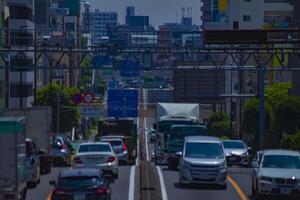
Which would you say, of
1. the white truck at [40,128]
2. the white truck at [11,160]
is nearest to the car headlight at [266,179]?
the white truck at [11,160]

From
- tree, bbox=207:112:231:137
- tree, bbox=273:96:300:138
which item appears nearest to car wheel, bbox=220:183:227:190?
tree, bbox=273:96:300:138

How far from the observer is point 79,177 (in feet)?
84.1

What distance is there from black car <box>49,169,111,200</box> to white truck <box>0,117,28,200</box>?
218 centimetres

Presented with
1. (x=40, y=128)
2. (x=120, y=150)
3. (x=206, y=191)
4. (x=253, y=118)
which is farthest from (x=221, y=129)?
(x=206, y=191)

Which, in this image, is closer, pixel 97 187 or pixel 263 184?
pixel 97 187

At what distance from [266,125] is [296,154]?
4274cm

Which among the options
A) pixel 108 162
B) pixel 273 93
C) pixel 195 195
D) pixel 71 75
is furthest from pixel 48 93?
pixel 195 195

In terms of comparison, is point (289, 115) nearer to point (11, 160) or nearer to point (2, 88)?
point (2, 88)

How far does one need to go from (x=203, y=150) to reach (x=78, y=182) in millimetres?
11210

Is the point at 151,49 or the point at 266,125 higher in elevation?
the point at 151,49

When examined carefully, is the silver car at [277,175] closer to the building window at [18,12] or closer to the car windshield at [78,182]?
the car windshield at [78,182]

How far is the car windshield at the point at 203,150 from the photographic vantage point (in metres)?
35.9

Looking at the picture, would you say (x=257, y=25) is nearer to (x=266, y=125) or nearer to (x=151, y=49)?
(x=266, y=125)

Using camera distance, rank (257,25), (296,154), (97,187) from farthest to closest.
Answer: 1. (257,25)
2. (296,154)
3. (97,187)
